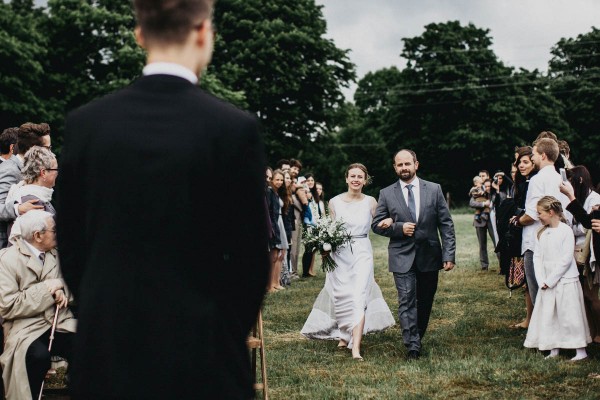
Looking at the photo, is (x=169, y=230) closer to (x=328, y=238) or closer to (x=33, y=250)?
(x=33, y=250)

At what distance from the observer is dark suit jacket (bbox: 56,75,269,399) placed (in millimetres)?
2115

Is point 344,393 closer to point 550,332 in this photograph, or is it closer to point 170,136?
point 550,332

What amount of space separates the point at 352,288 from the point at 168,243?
7.57 m

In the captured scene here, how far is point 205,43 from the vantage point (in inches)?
89.1

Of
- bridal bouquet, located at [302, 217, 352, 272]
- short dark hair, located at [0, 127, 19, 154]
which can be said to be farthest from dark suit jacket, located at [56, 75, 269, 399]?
bridal bouquet, located at [302, 217, 352, 272]

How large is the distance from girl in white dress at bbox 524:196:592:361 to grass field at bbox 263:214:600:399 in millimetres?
217

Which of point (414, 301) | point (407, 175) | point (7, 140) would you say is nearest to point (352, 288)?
point (414, 301)

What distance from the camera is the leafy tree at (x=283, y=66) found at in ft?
130

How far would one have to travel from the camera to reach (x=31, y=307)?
611 cm

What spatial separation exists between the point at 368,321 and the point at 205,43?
7.98 metres

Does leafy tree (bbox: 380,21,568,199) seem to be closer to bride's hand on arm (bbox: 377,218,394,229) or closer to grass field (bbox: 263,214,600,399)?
grass field (bbox: 263,214,600,399)

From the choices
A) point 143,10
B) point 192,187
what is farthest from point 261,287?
point 143,10

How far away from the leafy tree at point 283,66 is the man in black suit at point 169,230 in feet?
118

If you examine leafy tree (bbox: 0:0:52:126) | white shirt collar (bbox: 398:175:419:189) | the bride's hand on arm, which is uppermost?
leafy tree (bbox: 0:0:52:126)
